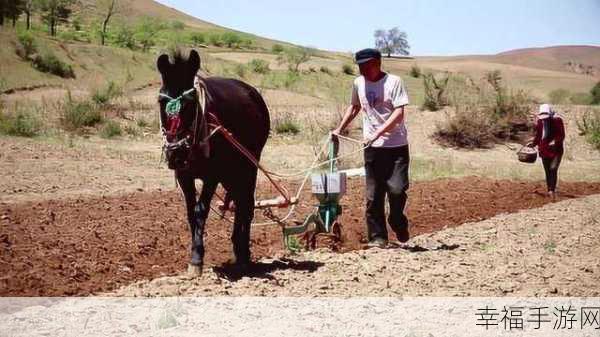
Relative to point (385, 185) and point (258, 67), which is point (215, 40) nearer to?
Answer: point (258, 67)

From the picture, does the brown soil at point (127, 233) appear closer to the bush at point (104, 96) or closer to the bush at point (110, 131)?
the bush at point (110, 131)

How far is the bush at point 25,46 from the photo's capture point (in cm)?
3471

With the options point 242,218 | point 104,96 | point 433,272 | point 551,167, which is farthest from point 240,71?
point 433,272

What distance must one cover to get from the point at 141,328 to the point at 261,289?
4.67ft

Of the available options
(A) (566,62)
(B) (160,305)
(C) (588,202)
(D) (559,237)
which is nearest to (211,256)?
(B) (160,305)

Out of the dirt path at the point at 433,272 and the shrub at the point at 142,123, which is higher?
the shrub at the point at 142,123

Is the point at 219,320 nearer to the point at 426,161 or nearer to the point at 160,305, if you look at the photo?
the point at 160,305

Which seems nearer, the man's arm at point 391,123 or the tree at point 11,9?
the man's arm at point 391,123

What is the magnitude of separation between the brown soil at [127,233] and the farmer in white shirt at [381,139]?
631 mm

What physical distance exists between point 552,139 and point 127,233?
8403 millimetres

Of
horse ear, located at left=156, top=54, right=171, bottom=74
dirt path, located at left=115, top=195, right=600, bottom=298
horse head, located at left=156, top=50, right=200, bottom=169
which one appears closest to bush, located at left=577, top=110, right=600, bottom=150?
dirt path, located at left=115, top=195, right=600, bottom=298

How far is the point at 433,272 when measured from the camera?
6824mm

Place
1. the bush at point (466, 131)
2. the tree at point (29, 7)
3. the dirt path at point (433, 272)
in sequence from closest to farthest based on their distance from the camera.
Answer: the dirt path at point (433, 272) < the bush at point (466, 131) < the tree at point (29, 7)

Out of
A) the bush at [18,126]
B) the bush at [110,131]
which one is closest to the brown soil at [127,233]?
the bush at [18,126]
